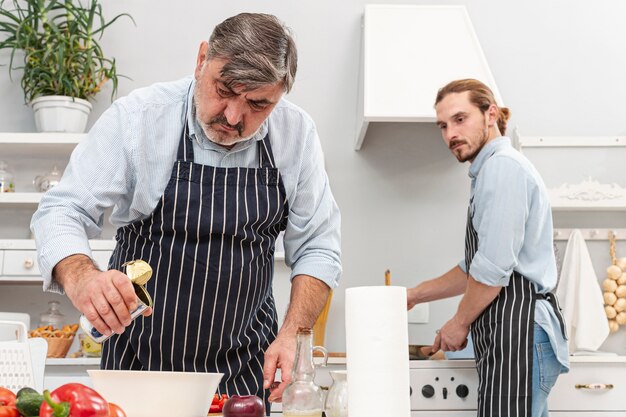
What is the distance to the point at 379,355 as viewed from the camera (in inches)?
35.8

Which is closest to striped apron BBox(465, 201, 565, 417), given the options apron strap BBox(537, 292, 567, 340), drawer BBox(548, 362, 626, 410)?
apron strap BBox(537, 292, 567, 340)

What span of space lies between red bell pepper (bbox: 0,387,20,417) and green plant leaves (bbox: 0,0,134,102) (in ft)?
7.26

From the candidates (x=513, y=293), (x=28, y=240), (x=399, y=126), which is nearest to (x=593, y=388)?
(x=513, y=293)

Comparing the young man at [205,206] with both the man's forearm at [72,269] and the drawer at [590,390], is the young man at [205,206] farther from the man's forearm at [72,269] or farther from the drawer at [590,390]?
the drawer at [590,390]

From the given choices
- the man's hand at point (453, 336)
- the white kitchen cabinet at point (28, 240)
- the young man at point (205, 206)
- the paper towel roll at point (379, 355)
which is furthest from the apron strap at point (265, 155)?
the white kitchen cabinet at point (28, 240)

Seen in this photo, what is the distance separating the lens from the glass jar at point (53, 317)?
2971 mm

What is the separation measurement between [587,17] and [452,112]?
119 cm

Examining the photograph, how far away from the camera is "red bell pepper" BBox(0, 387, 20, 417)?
35.7 inches

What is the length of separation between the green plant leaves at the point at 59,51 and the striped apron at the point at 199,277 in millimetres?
1577

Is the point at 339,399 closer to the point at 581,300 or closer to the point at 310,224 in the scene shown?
the point at 310,224

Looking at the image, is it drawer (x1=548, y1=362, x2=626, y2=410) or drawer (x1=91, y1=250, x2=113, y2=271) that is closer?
drawer (x1=548, y1=362, x2=626, y2=410)

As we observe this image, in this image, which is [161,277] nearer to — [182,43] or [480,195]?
[480,195]

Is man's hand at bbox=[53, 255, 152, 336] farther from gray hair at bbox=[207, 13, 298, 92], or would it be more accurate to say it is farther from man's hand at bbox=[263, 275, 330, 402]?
gray hair at bbox=[207, 13, 298, 92]

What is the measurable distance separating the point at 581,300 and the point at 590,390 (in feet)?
1.39
